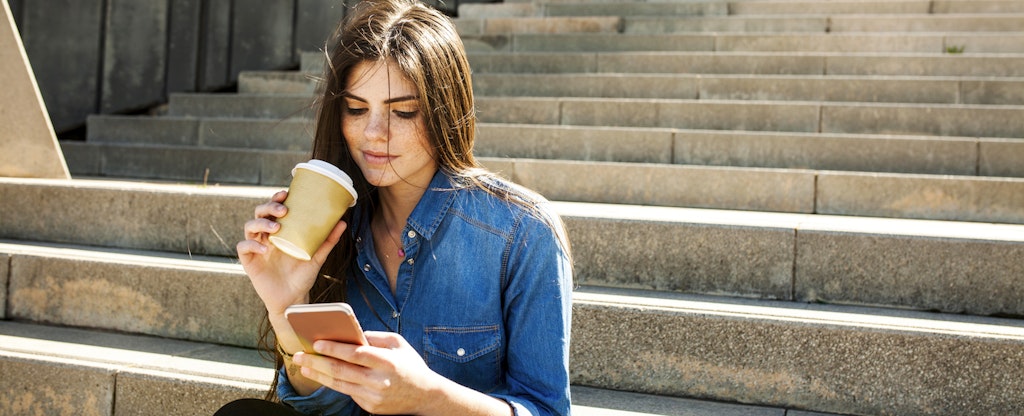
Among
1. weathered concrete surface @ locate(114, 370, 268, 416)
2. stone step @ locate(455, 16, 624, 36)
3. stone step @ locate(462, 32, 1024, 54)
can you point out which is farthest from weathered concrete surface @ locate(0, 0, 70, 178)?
stone step @ locate(455, 16, 624, 36)

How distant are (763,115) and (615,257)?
2114 millimetres

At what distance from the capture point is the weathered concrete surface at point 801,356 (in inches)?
96.0

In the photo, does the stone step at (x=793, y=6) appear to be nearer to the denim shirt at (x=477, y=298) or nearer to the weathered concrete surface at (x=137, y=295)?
the weathered concrete surface at (x=137, y=295)

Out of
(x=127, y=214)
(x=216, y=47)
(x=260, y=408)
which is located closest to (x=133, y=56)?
(x=216, y=47)

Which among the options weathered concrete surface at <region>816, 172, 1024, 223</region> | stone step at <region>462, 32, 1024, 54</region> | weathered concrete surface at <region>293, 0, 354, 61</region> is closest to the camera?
weathered concrete surface at <region>816, 172, 1024, 223</region>

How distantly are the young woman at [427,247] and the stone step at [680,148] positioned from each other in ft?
9.30

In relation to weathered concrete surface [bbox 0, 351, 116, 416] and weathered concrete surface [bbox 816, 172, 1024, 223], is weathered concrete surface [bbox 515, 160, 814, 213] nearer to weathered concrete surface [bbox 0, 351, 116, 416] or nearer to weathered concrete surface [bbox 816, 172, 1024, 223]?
weathered concrete surface [bbox 816, 172, 1024, 223]

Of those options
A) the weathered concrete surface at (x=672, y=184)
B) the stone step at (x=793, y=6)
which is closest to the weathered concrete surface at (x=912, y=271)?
the weathered concrete surface at (x=672, y=184)

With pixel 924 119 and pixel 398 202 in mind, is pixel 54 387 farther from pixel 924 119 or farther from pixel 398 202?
pixel 924 119

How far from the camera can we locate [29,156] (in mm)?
3955

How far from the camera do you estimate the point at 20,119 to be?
3.92m

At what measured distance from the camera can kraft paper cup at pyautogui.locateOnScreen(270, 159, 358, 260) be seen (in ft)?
4.95

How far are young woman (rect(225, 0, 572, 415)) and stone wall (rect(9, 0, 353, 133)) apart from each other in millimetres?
4022

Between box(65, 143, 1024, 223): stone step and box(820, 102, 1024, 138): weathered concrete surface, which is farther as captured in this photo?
box(820, 102, 1024, 138): weathered concrete surface
